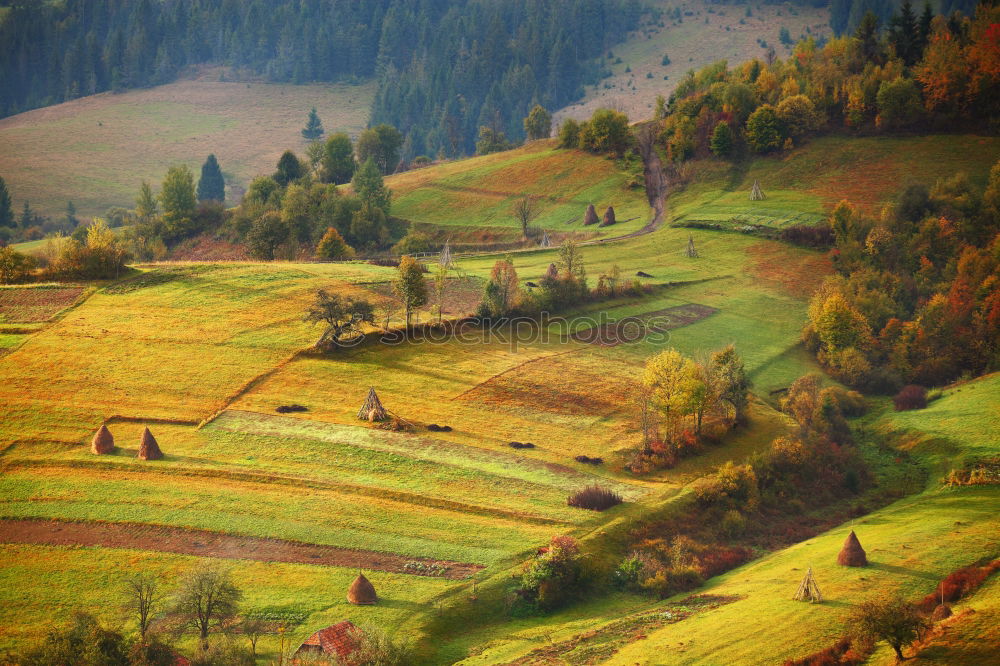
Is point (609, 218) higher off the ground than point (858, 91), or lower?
lower

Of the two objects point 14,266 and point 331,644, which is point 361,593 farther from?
point 14,266

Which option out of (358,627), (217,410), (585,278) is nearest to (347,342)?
(217,410)

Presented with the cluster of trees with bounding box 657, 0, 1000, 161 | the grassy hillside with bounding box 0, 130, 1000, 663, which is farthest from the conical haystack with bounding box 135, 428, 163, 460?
the cluster of trees with bounding box 657, 0, 1000, 161

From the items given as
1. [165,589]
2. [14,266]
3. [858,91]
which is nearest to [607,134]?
[858,91]

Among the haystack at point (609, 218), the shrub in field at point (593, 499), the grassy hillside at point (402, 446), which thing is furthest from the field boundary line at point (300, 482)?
the haystack at point (609, 218)

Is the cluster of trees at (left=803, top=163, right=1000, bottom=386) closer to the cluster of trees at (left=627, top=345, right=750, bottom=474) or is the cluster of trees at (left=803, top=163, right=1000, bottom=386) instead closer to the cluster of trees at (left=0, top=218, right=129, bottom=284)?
the cluster of trees at (left=627, top=345, right=750, bottom=474)
